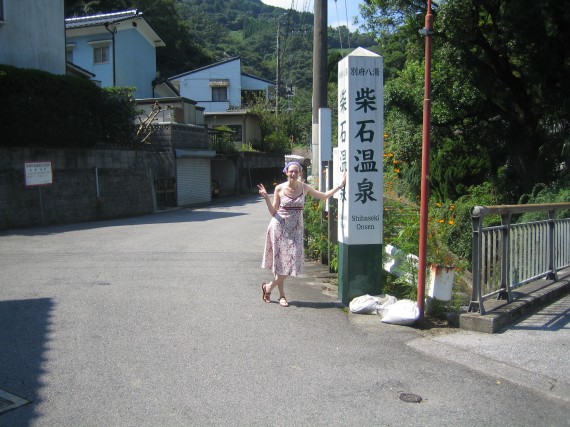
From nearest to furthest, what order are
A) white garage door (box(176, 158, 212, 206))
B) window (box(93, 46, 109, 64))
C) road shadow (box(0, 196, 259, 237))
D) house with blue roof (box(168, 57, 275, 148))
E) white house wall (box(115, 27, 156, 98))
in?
road shadow (box(0, 196, 259, 237))
white garage door (box(176, 158, 212, 206))
window (box(93, 46, 109, 64))
white house wall (box(115, 27, 156, 98))
house with blue roof (box(168, 57, 275, 148))

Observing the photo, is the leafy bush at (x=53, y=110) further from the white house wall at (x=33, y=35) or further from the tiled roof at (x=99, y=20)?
the tiled roof at (x=99, y=20)

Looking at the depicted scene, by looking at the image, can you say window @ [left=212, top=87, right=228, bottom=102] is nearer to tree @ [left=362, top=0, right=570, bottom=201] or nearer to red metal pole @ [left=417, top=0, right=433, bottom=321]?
tree @ [left=362, top=0, right=570, bottom=201]

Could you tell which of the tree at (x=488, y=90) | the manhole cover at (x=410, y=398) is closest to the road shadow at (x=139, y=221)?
the tree at (x=488, y=90)

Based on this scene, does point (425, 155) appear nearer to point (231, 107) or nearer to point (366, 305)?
point (366, 305)

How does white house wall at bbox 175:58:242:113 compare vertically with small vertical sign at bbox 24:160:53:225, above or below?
above

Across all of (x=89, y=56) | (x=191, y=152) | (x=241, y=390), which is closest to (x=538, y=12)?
(x=241, y=390)

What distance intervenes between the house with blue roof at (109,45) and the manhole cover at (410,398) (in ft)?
96.6

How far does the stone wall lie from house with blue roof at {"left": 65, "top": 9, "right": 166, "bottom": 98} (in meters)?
12.9

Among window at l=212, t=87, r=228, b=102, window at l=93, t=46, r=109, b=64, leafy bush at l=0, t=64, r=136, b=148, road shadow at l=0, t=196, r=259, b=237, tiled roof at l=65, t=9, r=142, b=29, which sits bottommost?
road shadow at l=0, t=196, r=259, b=237

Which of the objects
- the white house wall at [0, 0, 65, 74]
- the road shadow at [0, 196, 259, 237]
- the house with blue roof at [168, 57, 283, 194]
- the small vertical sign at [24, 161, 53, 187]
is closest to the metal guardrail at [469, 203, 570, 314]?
the road shadow at [0, 196, 259, 237]

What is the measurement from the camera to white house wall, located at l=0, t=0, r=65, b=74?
1736cm

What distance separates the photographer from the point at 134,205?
19.5 meters

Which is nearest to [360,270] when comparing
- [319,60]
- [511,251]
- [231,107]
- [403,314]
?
[403,314]

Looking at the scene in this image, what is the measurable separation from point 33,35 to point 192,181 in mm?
9479
